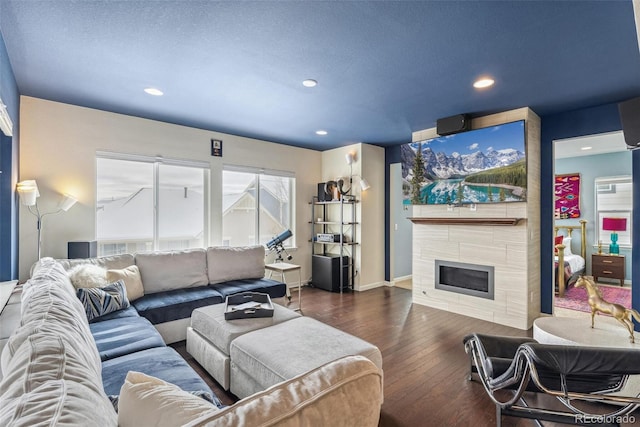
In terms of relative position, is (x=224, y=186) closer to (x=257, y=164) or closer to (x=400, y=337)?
(x=257, y=164)

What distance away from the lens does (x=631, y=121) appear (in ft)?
8.89

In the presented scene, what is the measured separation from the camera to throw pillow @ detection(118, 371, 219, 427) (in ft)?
2.54

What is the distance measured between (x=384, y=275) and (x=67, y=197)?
4824 mm

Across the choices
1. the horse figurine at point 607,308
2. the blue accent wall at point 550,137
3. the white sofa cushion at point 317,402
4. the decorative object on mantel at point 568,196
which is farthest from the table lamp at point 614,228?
the white sofa cushion at point 317,402

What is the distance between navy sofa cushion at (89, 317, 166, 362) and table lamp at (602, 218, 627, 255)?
728 cm

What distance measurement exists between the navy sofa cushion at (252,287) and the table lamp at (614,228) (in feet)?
19.7

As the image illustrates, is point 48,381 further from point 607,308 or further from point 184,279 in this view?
point 607,308

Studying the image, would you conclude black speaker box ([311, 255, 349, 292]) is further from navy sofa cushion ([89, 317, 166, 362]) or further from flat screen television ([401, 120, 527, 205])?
navy sofa cushion ([89, 317, 166, 362])

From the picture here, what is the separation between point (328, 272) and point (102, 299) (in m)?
3.38

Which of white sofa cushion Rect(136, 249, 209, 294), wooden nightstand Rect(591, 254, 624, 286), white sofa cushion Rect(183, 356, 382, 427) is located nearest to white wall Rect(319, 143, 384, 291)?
white sofa cushion Rect(136, 249, 209, 294)

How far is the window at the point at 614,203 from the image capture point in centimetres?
556

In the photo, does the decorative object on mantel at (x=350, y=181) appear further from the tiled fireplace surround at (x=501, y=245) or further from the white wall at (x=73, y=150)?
the white wall at (x=73, y=150)

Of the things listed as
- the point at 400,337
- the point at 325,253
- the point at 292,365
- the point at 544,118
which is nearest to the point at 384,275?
the point at 325,253

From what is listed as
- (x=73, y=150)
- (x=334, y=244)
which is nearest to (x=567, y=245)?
(x=334, y=244)
